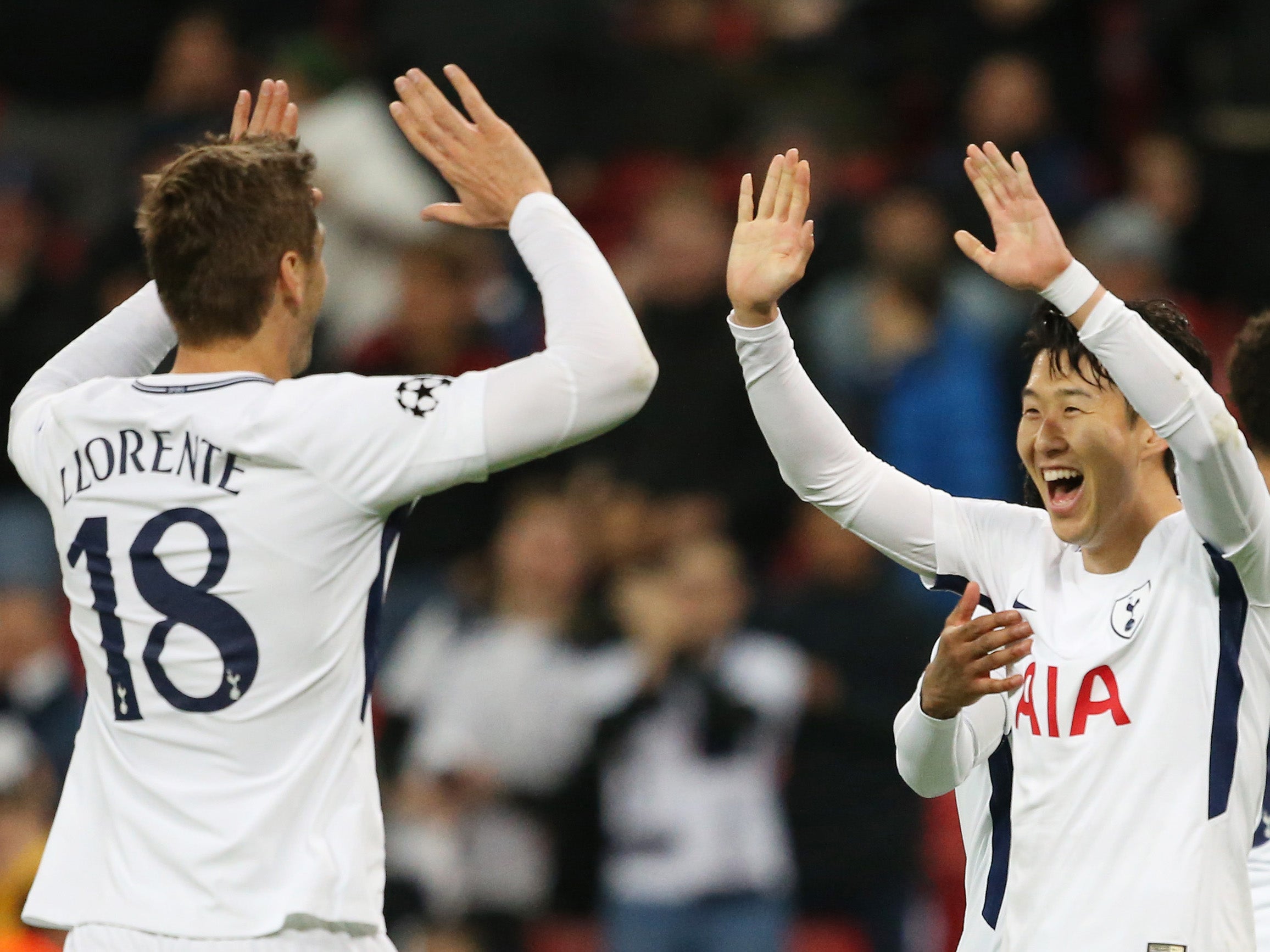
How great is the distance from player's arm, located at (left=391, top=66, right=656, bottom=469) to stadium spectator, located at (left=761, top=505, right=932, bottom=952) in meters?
4.40

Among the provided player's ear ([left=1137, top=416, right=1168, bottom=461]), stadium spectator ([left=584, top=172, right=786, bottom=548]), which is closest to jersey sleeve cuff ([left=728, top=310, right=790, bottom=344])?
player's ear ([left=1137, top=416, right=1168, bottom=461])

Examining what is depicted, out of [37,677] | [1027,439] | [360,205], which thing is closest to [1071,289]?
[1027,439]

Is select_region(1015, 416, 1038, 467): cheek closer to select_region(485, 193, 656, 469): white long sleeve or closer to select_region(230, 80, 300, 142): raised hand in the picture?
select_region(485, 193, 656, 469): white long sleeve

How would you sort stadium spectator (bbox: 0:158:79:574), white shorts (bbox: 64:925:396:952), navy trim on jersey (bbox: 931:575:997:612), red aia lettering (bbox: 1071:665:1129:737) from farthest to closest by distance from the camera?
stadium spectator (bbox: 0:158:79:574), navy trim on jersey (bbox: 931:575:997:612), red aia lettering (bbox: 1071:665:1129:737), white shorts (bbox: 64:925:396:952)

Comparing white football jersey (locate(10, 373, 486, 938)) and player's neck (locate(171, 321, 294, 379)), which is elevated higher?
player's neck (locate(171, 321, 294, 379))

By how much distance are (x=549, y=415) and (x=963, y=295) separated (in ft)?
21.6

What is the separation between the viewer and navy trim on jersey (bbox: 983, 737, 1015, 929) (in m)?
3.95

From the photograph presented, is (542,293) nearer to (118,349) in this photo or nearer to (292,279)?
(292,279)

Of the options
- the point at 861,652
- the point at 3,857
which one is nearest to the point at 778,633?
the point at 861,652

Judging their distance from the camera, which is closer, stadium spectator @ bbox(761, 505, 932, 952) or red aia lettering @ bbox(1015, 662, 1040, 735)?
red aia lettering @ bbox(1015, 662, 1040, 735)

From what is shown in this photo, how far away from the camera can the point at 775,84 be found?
37.2 ft

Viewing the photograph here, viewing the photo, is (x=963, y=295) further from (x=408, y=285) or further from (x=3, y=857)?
(x=3, y=857)

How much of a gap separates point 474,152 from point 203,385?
681 mm

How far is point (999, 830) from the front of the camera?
157 inches
